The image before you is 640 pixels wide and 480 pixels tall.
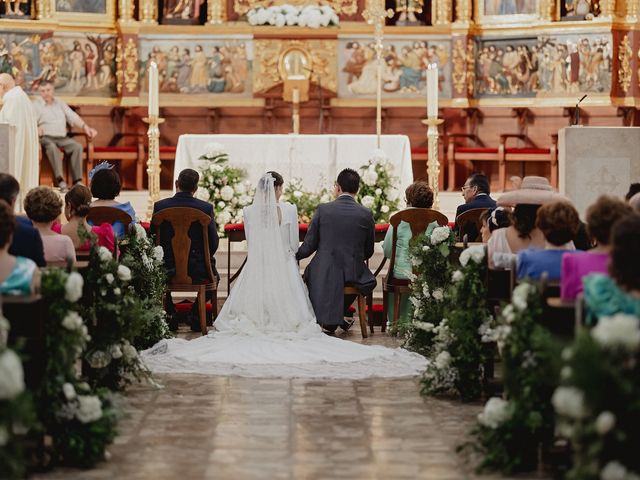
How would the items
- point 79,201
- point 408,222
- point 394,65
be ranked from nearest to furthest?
point 79,201 → point 408,222 → point 394,65

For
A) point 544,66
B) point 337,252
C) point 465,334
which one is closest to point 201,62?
point 544,66

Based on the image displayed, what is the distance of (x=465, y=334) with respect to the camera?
706 centimetres

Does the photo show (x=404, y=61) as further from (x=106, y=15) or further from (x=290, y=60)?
(x=106, y=15)

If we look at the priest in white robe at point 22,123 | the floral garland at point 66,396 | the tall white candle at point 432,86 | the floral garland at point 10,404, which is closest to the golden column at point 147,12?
the priest in white robe at point 22,123

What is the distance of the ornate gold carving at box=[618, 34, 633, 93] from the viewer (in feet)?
53.4

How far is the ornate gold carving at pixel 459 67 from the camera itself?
16984 millimetres

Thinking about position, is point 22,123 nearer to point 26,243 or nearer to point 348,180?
point 348,180

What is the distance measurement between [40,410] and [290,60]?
38.7 feet

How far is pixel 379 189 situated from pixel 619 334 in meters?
8.00

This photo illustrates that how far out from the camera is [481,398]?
7316 mm

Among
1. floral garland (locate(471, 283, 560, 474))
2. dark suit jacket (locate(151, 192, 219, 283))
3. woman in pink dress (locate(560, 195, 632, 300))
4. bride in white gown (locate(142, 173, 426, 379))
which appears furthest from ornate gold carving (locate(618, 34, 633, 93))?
floral garland (locate(471, 283, 560, 474))

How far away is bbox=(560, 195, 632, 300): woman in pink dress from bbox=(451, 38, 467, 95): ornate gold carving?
450 inches

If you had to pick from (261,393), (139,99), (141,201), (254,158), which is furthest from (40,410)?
(139,99)

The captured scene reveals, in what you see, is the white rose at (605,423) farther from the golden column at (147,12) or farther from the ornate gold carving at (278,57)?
the golden column at (147,12)
